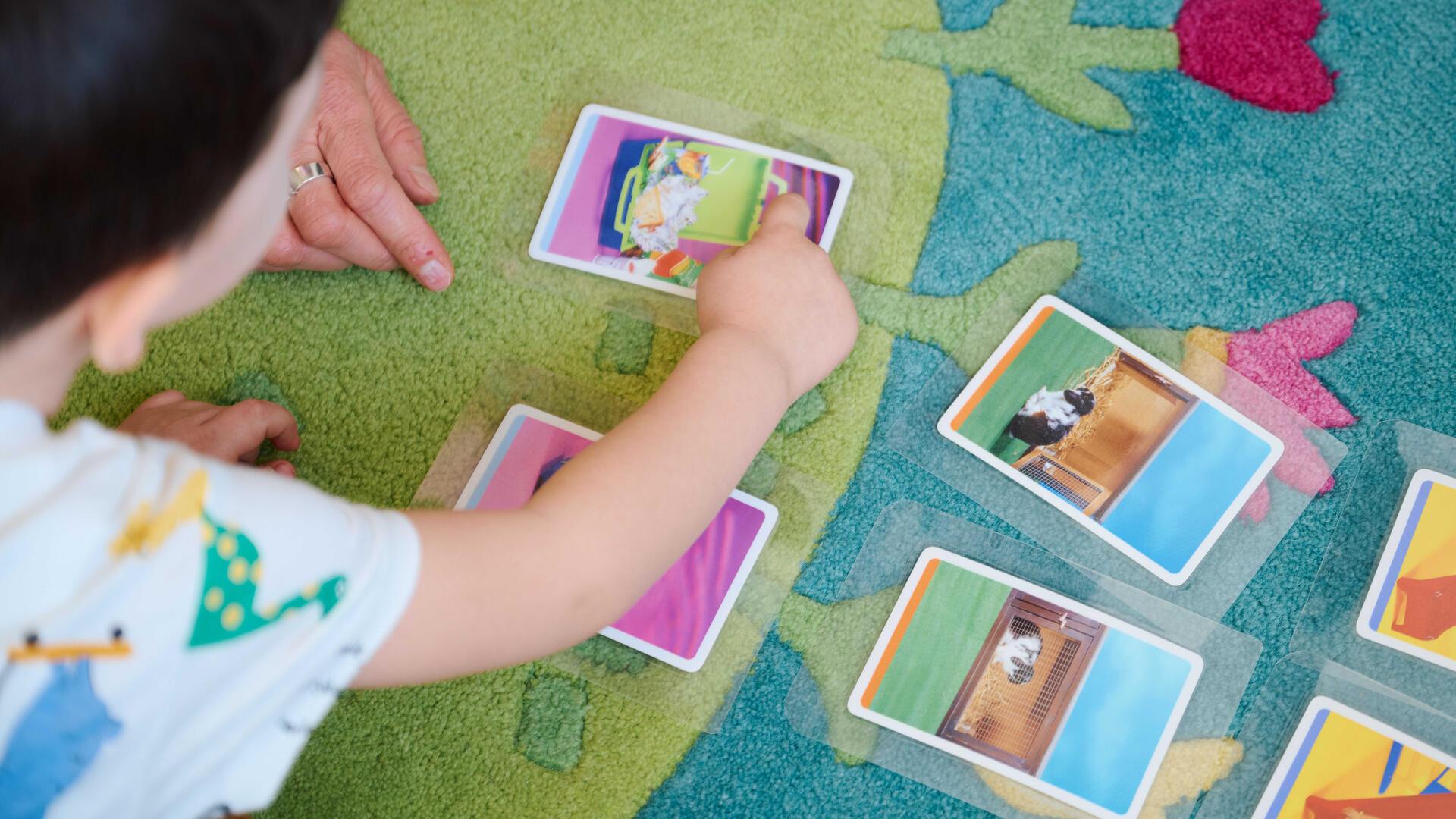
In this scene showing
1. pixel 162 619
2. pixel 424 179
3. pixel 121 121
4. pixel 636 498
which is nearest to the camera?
pixel 121 121

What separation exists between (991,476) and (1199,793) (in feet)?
0.97

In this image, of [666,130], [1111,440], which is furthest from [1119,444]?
[666,130]

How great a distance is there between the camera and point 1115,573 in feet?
2.73

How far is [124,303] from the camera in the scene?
43 cm

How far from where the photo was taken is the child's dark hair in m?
0.35

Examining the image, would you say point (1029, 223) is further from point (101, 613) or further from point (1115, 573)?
point (101, 613)

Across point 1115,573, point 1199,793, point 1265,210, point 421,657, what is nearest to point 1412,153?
point 1265,210

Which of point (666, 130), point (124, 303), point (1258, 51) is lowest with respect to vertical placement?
point (124, 303)

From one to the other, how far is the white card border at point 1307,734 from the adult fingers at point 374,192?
0.80 m

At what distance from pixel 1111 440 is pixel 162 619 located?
0.69 m

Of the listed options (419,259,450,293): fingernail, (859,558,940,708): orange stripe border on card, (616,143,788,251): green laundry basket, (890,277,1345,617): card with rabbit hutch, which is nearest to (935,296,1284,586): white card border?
(890,277,1345,617): card with rabbit hutch

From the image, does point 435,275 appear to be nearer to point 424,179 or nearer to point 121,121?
point 424,179

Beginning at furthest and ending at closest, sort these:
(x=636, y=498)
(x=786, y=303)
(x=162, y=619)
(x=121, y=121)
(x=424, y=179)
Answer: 1. (x=424, y=179)
2. (x=786, y=303)
3. (x=636, y=498)
4. (x=162, y=619)
5. (x=121, y=121)

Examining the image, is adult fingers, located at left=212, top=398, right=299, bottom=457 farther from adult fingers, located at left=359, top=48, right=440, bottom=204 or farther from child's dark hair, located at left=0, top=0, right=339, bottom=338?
child's dark hair, located at left=0, top=0, right=339, bottom=338
